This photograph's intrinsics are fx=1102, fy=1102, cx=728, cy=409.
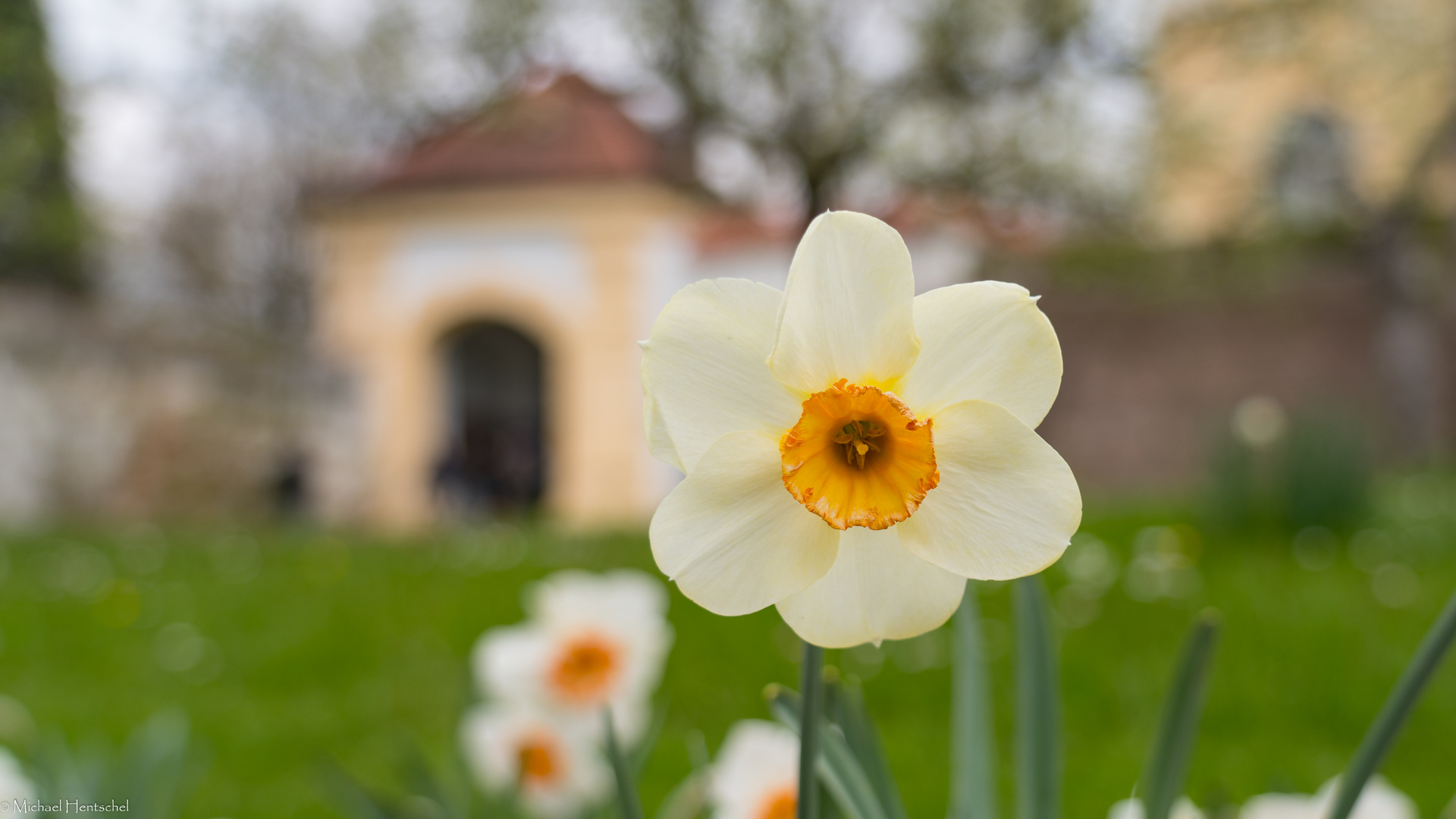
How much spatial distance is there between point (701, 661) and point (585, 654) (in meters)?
1.83

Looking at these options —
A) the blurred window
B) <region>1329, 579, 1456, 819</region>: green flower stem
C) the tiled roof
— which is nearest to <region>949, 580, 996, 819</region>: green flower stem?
<region>1329, 579, 1456, 819</region>: green flower stem

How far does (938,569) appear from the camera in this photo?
40 centimetres

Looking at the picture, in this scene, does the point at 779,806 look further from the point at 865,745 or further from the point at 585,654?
the point at 585,654

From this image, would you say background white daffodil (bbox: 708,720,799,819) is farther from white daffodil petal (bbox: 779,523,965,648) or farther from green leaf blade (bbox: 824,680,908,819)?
white daffodil petal (bbox: 779,523,965,648)

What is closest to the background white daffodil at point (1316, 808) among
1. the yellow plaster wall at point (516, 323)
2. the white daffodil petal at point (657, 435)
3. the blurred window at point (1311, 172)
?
the white daffodil petal at point (657, 435)

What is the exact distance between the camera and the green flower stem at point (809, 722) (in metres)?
0.40

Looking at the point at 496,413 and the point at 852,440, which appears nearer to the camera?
the point at 852,440

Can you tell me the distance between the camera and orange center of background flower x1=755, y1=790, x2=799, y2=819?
0.67 meters

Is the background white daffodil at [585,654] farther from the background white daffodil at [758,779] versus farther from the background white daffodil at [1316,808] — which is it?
the background white daffodil at [1316,808]

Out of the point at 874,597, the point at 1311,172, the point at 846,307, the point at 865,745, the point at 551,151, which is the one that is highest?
the point at 1311,172

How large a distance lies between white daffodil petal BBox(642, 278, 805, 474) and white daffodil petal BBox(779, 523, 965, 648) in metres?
0.06

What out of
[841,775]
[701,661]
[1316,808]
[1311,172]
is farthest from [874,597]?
[1311,172]

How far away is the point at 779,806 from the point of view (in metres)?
0.68

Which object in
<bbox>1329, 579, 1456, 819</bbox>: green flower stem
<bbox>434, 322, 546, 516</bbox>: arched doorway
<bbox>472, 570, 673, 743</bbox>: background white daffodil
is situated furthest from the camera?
<bbox>434, 322, 546, 516</bbox>: arched doorway
